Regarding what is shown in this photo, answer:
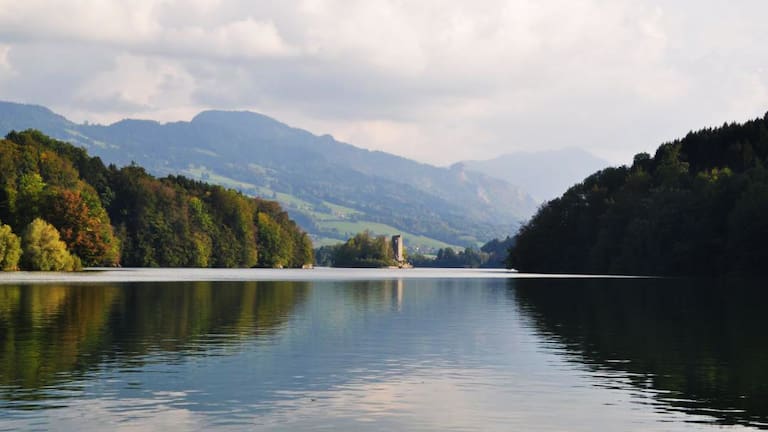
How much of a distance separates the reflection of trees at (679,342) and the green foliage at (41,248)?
81.0 m

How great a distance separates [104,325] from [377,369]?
20.6 m

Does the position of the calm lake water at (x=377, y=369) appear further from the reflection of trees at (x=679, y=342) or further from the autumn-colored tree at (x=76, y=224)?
the autumn-colored tree at (x=76, y=224)

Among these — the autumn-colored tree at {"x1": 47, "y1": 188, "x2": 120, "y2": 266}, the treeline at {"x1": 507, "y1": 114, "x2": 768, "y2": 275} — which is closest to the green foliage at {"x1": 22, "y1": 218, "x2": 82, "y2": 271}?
the autumn-colored tree at {"x1": 47, "y1": 188, "x2": 120, "y2": 266}

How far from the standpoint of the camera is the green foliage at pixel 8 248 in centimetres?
13750

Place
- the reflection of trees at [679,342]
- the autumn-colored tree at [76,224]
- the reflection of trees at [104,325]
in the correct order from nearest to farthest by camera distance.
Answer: the reflection of trees at [679,342], the reflection of trees at [104,325], the autumn-colored tree at [76,224]

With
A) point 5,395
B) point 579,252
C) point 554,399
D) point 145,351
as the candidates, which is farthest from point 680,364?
point 579,252

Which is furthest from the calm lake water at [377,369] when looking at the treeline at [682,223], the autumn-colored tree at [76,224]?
the autumn-colored tree at [76,224]

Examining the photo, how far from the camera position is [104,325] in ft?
170

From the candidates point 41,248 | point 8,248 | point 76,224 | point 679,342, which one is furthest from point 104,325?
point 76,224

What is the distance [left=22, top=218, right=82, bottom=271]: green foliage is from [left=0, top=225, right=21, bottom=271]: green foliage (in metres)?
3.78

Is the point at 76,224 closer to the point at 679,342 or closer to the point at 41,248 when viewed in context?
the point at 41,248

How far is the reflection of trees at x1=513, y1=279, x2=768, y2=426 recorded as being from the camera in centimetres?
2981

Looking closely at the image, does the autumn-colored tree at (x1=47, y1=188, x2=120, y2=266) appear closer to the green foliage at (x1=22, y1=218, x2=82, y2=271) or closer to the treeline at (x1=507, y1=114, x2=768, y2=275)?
the green foliage at (x1=22, y1=218, x2=82, y2=271)

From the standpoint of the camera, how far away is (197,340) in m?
44.8
